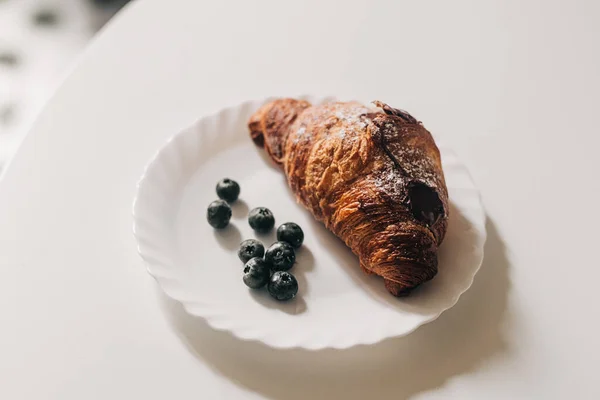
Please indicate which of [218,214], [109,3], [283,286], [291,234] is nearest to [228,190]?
[218,214]

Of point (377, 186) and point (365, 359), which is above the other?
point (377, 186)

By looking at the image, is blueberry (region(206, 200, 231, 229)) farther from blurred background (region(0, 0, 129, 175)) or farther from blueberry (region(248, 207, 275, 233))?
blurred background (region(0, 0, 129, 175))

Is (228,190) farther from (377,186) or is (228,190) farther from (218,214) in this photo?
(377,186)

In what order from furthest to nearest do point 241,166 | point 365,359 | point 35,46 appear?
1. point 35,46
2. point 241,166
3. point 365,359

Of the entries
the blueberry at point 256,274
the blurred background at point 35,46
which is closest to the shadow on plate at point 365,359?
the blueberry at point 256,274

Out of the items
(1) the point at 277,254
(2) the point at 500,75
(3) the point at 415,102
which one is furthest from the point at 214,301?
(2) the point at 500,75

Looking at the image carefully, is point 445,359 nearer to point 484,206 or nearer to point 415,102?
point 484,206
